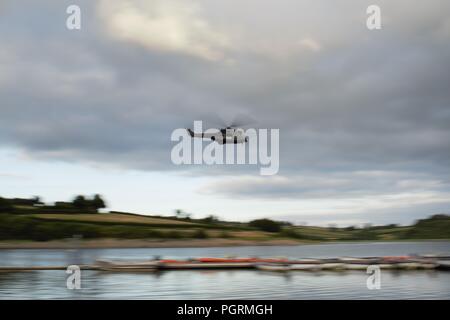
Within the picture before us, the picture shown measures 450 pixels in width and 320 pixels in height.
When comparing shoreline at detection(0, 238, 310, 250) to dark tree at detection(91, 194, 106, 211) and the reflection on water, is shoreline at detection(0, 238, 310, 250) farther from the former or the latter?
the reflection on water

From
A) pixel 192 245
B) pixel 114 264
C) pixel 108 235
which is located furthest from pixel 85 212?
pixel 114 264

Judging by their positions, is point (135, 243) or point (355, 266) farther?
point (135, 243)

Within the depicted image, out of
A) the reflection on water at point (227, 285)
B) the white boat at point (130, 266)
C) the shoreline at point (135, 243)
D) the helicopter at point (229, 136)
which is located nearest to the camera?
the reflection on water at point (227, 285)

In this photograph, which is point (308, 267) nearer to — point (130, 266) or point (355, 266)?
point (355, 266)

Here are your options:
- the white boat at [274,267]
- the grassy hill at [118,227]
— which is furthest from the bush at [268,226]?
the white boat at [274,267]

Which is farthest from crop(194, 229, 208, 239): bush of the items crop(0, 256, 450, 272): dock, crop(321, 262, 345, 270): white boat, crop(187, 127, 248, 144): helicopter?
crop(187, 127, 248, 144): helicopter

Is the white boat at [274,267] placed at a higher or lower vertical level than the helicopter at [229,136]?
lower

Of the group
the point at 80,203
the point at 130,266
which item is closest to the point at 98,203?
the point at 80,203

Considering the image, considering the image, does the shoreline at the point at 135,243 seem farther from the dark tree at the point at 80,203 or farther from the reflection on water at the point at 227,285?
the reflection on water at the point at 227,285

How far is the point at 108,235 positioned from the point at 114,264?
8091cm

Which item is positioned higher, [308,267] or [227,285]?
[308,267]

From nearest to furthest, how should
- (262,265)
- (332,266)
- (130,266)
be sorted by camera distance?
(130,266)
(332,266)
(262,265)

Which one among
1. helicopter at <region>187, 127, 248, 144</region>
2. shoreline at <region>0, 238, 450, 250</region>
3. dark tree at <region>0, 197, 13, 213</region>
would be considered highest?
helicopter at <region>187, 127, 248, 144</region>

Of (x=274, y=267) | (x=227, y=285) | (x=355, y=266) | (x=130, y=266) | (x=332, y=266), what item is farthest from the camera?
(x=355, y=266)
